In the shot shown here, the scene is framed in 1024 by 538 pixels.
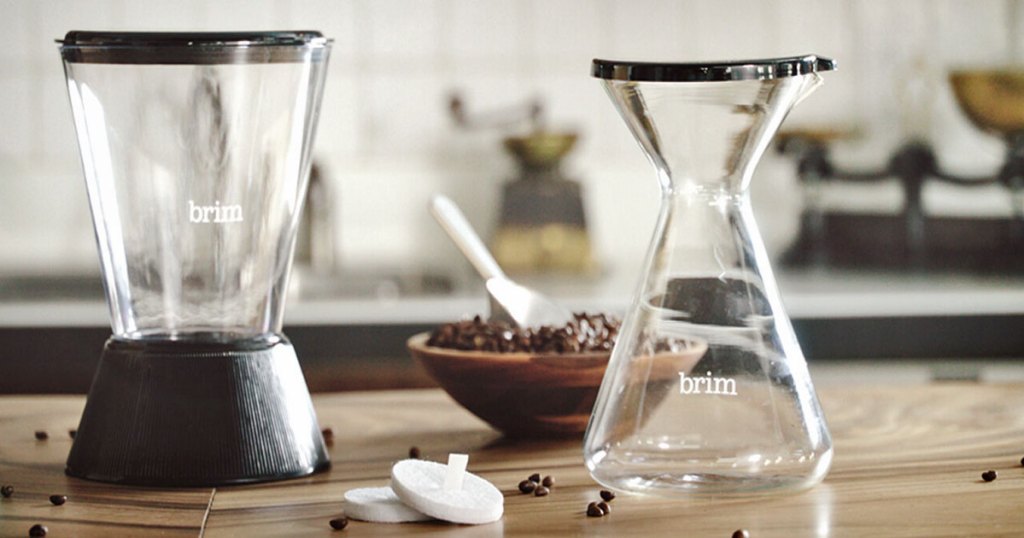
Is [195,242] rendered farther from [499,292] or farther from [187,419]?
[499,292]

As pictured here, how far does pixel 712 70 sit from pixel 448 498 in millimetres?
240

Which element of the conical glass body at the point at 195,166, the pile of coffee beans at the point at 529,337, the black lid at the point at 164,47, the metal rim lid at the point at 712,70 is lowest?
the pile of coffee beans at the point at 529,337

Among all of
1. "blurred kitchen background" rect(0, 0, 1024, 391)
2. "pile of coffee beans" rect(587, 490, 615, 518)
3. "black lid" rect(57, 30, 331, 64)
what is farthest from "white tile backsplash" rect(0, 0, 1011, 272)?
"pile of coffee beans" rect(587, 490, 615, 518)

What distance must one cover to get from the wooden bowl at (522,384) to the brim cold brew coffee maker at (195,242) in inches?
4.3

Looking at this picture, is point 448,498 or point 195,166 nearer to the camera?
point 448,498

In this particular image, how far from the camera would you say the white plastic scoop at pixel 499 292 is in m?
0.98

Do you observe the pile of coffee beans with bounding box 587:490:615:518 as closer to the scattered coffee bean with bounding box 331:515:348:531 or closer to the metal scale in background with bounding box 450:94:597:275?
the scattered coffee bean with bounding box 331:515:348:531

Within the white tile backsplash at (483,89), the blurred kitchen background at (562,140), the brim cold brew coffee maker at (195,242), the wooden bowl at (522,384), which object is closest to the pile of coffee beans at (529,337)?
the wooden bowl at (522,384)

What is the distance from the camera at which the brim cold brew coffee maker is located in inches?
29.8

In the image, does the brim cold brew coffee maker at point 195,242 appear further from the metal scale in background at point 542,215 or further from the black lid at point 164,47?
the metal scale in background at point 542,215

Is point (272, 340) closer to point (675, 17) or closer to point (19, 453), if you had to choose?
point (19, 453)

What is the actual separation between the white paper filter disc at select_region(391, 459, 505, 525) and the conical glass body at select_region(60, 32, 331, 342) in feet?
0.55

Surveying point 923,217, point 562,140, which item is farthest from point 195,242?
point 923,217

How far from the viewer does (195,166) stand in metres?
0.78
